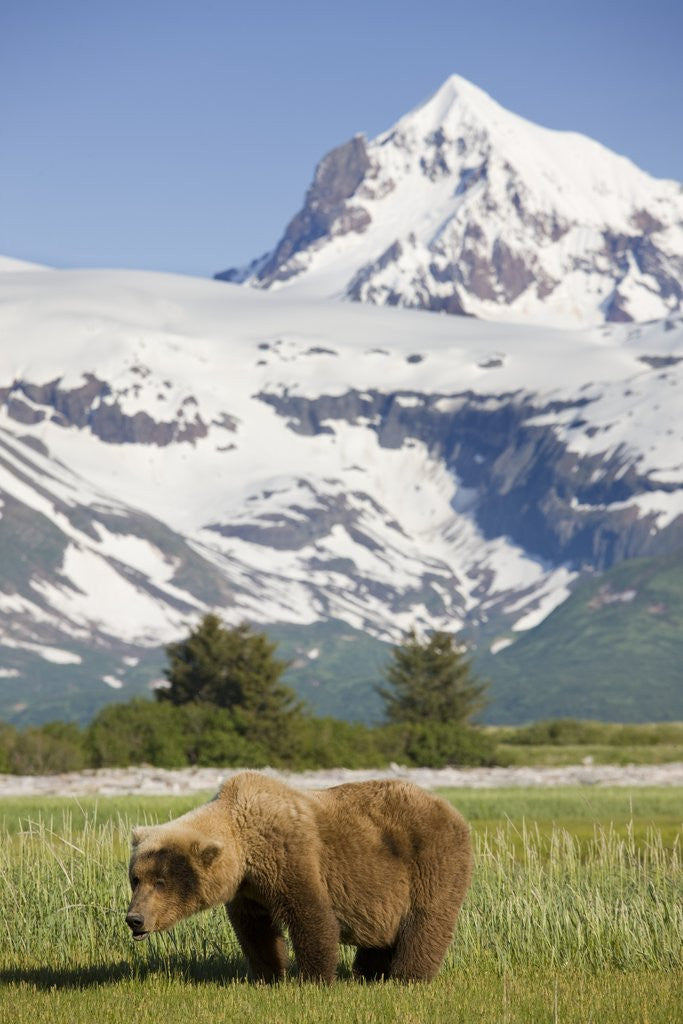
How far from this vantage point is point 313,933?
11.2 metres

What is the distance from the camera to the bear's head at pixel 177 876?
1079 cm

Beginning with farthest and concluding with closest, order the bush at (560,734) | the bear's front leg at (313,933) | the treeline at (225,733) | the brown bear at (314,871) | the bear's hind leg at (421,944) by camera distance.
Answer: the bush at (560,734) < the treeline at (225,733) < the bear's hind leg at (421,944) < the bear's front leg at (313,933) < the brown bear at (314,871)

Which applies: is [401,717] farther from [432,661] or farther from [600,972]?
[600,972]

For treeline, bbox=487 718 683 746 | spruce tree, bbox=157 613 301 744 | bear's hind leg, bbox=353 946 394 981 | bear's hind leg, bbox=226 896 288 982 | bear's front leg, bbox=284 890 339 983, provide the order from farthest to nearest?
1. treeline, bbox=487 718 683 746
2. spruce tree, bbox=157 613 301 744
3. bear's hind leg, bbox=353 946 394 981
4. bear's hind leg, bbox=226 896 288 982
5. bear's front leg, bbox=284 890 339 983

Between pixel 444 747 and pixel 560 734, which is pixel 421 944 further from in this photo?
pixel 560 734

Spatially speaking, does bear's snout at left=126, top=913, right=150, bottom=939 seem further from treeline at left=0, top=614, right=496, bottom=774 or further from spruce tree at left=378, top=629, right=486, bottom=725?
spruce tree at left=378, top=629, right=486, bottom=725

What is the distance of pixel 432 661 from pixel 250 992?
234 ft

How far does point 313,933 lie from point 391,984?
1.05m

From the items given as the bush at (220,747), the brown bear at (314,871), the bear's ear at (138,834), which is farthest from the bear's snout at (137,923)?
the bush at (220,747)

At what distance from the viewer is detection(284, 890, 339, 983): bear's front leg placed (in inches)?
439

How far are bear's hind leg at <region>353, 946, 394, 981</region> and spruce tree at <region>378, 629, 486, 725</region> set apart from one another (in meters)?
68.0

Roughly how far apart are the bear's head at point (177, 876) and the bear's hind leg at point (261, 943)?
2.89ft

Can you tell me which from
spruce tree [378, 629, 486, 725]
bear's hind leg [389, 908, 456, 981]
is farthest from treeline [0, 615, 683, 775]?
bear's hind leg [389, 908, 456, 981]

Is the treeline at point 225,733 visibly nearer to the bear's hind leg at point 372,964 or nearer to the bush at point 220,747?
the bush at point 220,747
